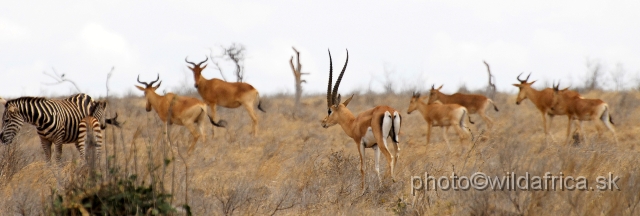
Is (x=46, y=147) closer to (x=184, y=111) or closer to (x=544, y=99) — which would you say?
(x=184, y=111)

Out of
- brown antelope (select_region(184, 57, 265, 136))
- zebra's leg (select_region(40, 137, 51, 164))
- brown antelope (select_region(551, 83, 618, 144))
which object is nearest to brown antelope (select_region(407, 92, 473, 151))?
brown antelope (select_region(551, 83, 618, 144))

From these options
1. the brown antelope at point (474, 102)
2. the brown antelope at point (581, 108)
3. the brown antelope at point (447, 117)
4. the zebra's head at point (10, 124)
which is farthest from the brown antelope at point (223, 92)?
the zebra's head at point (10, 124)

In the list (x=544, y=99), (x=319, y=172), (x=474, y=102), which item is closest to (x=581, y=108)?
(x=544, y=99)

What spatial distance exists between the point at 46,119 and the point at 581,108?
1083cm

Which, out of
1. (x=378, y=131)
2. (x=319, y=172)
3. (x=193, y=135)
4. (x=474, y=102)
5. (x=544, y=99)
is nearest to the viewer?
(x=378, y=131)

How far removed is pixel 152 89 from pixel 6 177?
5501 mm

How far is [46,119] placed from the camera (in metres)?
9.23

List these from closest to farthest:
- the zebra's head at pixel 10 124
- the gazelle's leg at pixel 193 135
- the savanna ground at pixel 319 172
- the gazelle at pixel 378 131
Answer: the savanna ground at pixel 319 172 < the gazelle at pixel 378 131 < the zebra's head at pixel 10 124 < the gazelle's leg at pixel 193 135

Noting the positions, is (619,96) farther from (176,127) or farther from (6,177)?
(6,177)

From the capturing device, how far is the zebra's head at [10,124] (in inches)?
347

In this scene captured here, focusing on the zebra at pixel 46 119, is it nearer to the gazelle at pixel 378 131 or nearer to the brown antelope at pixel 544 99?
the gazelle at pixel 378 131

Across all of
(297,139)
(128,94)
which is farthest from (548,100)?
(128,94)

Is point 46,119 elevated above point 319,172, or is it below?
above

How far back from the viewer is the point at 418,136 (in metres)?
16.6
